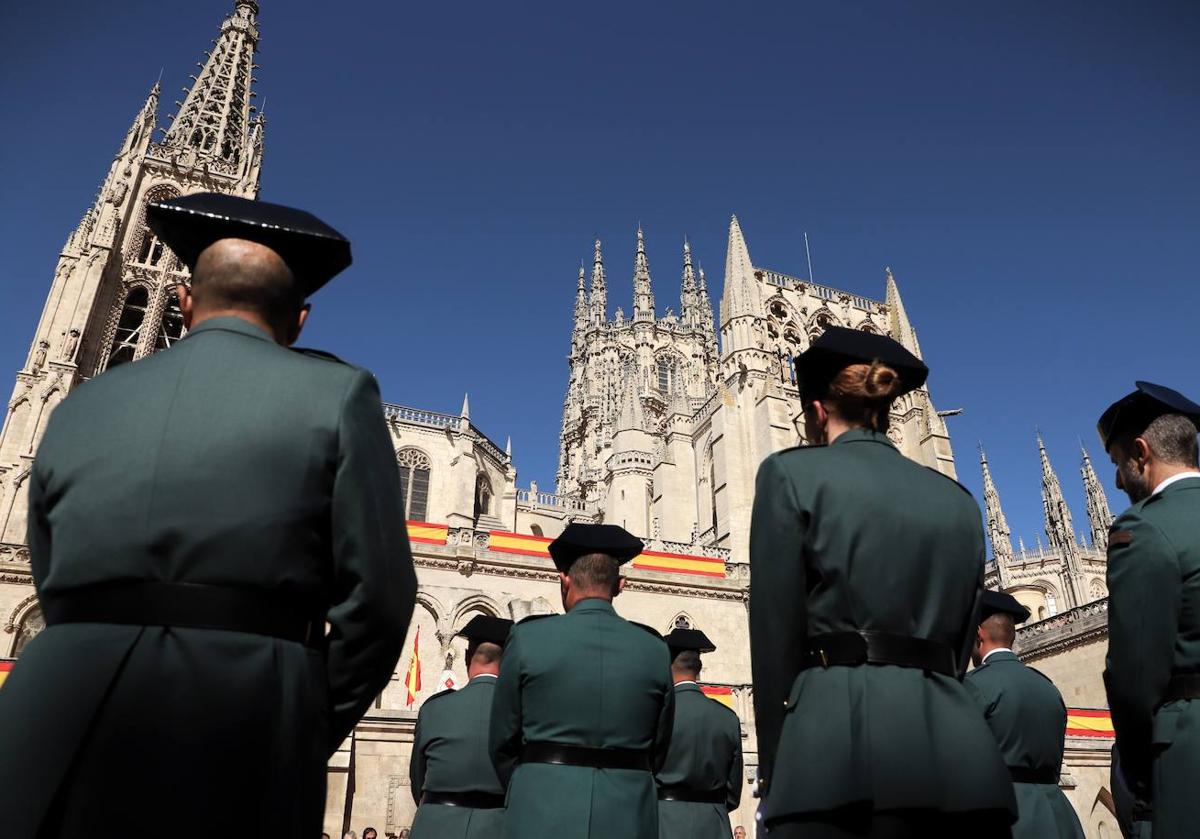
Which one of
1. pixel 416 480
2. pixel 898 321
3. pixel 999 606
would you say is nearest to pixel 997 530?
pixel 898 321

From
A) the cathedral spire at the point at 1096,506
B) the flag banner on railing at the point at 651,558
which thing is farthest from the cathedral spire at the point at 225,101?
the cathedral spire at the point at 1096,506

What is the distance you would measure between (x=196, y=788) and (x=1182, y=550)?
3.60 meters

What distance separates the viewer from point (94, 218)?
32.3m

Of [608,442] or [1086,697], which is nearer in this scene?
[1086,697]

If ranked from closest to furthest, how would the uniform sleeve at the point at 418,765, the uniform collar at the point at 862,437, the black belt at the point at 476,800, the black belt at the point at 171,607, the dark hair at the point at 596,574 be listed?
1. the black belt at the point at 171,607
2. the uniform collar at the point at 862,437
3. the dark hair at the point at 596,574
4. the black belt at the point at 476,800
5. the uniform sleeve at the point at 418,765

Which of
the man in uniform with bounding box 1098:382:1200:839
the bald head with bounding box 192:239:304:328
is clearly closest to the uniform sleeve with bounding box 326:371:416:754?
the bald head with bounding box 192:239:304:328

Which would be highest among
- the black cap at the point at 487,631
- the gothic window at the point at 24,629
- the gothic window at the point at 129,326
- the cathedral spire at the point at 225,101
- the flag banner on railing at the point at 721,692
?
the cathedral spire at the point at 225,101

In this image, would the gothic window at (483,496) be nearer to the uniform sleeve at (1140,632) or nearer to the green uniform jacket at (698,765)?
the green uniform jacket at (698,765)

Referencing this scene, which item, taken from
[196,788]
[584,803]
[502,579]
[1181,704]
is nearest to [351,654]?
[196,788]

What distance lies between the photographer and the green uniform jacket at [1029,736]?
512 centimetres

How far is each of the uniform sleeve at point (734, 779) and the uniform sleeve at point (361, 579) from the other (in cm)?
458

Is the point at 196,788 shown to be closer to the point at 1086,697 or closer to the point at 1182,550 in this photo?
the point at 1182,550

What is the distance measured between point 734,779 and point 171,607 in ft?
18.0

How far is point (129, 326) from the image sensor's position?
110 ft
